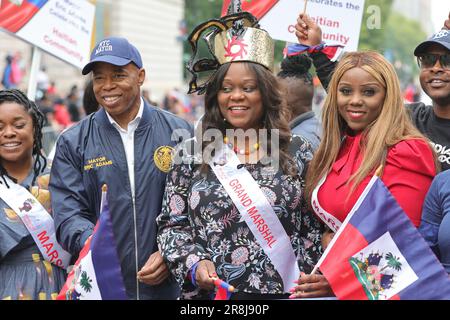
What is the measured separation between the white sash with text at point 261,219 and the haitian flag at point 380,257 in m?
0.34

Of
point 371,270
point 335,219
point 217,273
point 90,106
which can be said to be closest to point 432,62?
point 335,219

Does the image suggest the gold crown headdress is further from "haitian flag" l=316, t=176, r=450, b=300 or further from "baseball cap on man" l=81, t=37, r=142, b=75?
"haitian flag" l=316, t=176, r=450, b=300

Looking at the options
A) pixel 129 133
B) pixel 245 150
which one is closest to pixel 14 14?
pixel 129 133

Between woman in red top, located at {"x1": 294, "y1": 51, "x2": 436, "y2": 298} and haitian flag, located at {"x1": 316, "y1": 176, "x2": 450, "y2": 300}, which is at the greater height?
woman in red top, located at {"x1": 294, "y1": 51, "x2": 436, "y2": 298}

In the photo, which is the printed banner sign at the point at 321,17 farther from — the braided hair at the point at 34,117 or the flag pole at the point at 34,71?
the braided hair at the point at 34,117

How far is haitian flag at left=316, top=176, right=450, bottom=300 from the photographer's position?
3.48 meters

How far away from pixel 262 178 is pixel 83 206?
42.0 inches

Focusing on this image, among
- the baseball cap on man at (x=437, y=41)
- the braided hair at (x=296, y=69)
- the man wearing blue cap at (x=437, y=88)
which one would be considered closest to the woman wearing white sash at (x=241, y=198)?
the man wearing blue cap at (x=437, y=88)

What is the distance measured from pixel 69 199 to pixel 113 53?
2.81 ft

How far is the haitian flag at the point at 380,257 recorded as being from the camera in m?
3.48

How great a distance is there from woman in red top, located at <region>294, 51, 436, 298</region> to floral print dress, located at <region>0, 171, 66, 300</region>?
151cm

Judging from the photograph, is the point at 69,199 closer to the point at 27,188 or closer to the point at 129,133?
the point at 27,188

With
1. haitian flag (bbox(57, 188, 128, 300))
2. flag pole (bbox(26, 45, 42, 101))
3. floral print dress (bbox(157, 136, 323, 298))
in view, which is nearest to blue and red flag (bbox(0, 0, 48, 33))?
flag pole (bbox(26, 45, 42, 101))
